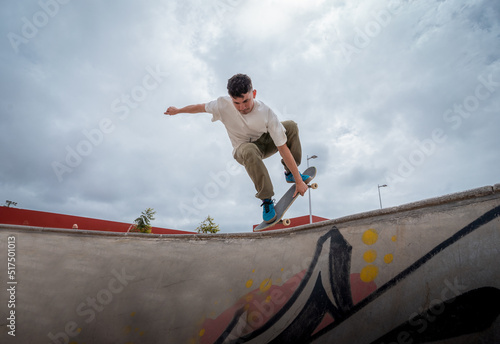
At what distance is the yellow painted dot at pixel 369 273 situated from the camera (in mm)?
2291

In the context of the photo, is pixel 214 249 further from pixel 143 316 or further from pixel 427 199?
pixel 427 199

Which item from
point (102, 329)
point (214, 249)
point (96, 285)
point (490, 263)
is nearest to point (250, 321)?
point (214, 249)

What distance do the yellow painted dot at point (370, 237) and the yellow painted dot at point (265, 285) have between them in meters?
1.15

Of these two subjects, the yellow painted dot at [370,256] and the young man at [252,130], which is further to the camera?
the young man at [252,130]

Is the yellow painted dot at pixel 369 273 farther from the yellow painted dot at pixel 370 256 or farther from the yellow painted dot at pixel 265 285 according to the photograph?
the yellow painted dot at pixel 265 285

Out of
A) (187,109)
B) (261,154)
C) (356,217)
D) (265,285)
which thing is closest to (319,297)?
(265,285)

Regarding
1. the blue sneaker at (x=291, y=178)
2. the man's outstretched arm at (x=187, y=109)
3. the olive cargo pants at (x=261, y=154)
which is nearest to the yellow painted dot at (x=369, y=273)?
the olive cargo pants at (x=261, y=154)

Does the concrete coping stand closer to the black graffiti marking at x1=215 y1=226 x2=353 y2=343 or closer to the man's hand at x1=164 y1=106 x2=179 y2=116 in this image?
the black graffiti marking at x1=215 y1=226 x2=353 y2=343

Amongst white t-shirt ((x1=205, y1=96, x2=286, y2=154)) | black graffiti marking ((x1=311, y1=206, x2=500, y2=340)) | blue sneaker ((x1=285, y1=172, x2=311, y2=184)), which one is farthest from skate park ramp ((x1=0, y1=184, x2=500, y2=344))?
blue sneaker ((x1=285, y1=172, x2=311, y2=184))

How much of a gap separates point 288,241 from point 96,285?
2212mm

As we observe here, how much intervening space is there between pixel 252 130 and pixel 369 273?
7.91 ft

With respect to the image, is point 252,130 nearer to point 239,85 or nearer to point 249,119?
point 249,119

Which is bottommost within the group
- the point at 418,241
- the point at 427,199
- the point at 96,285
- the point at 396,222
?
the point at 96,285

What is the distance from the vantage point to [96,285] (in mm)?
2900
